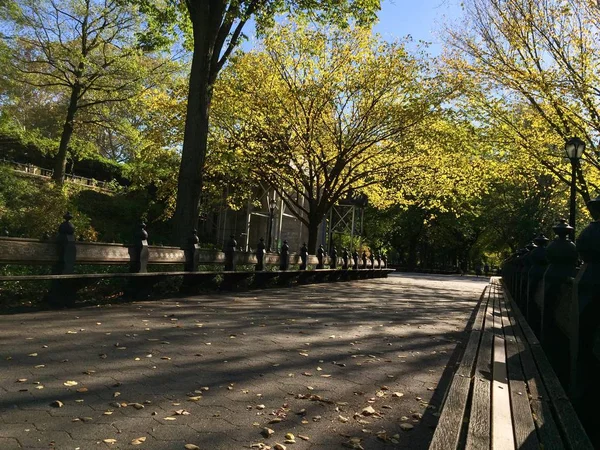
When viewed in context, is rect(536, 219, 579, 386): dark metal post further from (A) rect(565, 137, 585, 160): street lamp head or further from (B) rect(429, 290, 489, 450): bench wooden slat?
(A) rect(565, 137, 585, 160): street lamp head

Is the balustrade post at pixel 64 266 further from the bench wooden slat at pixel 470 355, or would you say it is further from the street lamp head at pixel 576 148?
the street lamp head at pixel 576 148

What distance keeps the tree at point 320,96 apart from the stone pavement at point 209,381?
39.3ft

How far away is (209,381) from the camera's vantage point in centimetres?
388

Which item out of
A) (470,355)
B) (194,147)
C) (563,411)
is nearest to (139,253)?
(194,147)

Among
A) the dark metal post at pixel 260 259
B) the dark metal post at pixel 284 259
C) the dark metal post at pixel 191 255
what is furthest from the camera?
the dark metal post at pixel 284 259

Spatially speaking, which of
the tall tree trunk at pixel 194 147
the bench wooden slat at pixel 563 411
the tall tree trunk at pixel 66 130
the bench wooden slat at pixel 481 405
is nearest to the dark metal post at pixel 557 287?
the bench wooden slat at pixel 563 411

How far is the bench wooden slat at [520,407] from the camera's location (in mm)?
2428

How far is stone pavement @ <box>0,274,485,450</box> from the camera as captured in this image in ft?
9.36

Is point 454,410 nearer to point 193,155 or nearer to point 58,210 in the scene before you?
point 193,155

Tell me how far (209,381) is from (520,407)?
2198 millimetres

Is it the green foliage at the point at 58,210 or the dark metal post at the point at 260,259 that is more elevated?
the green foliage at the point at 58,210

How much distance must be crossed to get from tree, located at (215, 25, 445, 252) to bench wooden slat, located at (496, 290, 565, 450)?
13966 mm

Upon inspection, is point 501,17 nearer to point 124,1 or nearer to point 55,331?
point 124,1

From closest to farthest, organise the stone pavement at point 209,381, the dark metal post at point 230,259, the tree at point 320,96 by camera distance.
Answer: the stone pavement at point 209,381 < the dark metal post at point 230,259 < the tree at point 320,96
